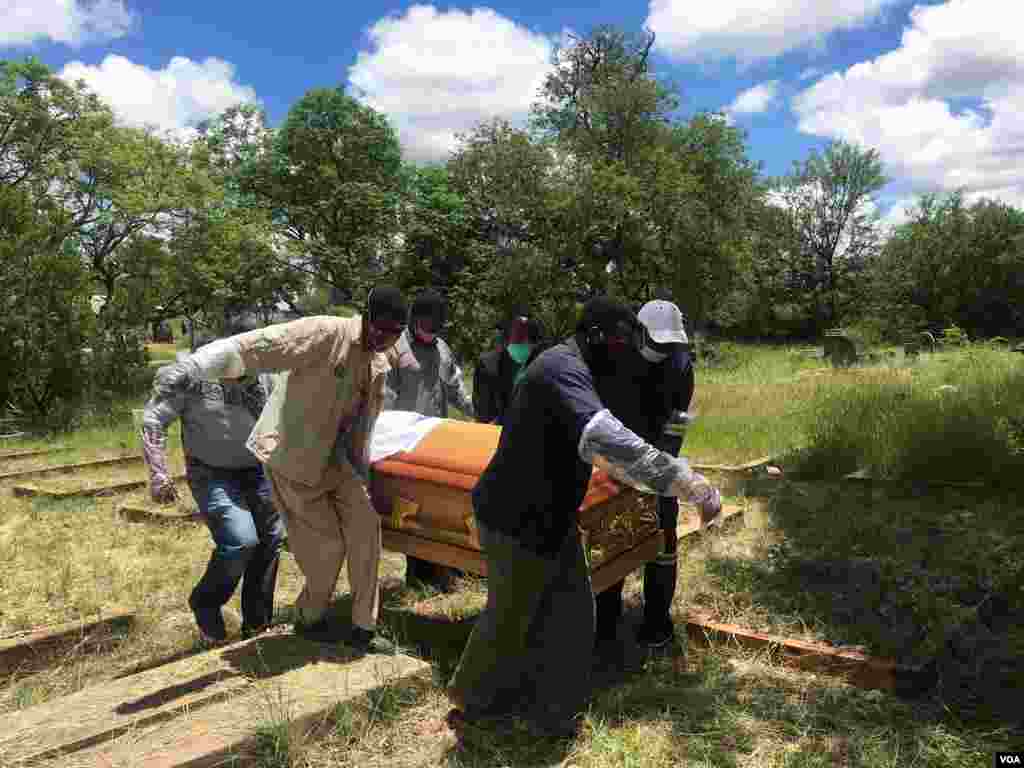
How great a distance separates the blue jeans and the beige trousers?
26cm

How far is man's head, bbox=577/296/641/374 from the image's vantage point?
114 inches

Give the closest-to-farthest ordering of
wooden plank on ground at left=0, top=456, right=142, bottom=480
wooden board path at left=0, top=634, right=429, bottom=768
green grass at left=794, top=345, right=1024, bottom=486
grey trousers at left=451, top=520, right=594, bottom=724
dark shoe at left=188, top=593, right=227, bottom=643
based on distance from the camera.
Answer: wooden board path at left=0, top=634, right=429, bottom=768, grey trousers at left=451, top=520, right=594, bottom=724, dark shoe at left=188, top=593, right=227, bottom=643, green grass at left=794, top=345, right=1024, bottom=486, wooden plank on ground at left=0, top=456, right=142, bottom=480

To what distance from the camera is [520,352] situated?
17.5ft

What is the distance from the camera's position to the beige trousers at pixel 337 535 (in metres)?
3.73

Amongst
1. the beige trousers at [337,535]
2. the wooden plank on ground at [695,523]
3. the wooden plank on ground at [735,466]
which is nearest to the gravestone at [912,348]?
the wooden plank on ground at [735,466]

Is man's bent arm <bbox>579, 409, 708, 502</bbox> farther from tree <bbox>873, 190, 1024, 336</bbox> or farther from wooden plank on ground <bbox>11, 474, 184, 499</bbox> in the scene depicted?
tree <bbox>873, 190, 1024, 336</bbox>

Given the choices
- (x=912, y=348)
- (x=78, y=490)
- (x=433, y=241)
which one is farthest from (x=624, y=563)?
(x=433, y=241)

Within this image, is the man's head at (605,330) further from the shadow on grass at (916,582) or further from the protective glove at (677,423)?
the shadow on grass at (916,582)

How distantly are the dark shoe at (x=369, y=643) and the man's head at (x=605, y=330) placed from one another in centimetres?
164

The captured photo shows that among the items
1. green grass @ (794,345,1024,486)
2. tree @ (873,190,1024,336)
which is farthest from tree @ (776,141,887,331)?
green grass @ (794,345,1024,486)

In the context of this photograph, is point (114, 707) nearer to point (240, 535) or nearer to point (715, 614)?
point (240, 535)

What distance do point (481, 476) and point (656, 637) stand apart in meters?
1.46

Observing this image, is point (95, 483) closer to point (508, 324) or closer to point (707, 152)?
point (508, 324)

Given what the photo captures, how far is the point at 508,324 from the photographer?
553 cm
